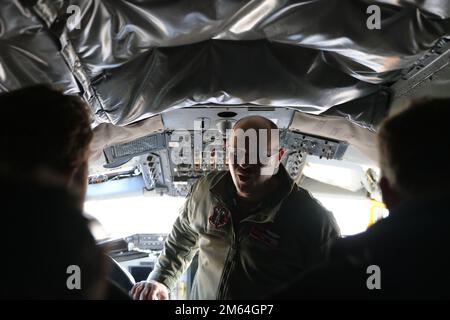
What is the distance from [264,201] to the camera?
2.35 metres

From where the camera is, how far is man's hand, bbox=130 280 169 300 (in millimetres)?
2178

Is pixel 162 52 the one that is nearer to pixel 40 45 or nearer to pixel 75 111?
pixel 40 45

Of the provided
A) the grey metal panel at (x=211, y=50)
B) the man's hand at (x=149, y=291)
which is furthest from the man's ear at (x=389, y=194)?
the man's hand at (x=149, y=291)

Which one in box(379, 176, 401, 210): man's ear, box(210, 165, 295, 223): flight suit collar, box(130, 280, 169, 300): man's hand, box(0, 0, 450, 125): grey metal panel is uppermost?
box(0, 0, 450, 125): grey metal panel

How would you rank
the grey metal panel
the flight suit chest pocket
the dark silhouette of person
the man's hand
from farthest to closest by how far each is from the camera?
the flight suit chest pocket
the man's hand
the grey metal panel
the dark silhouette of person

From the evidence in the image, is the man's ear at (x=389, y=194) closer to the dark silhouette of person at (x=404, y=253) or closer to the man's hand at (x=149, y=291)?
the dark silhouette of person at (x=404, y=253)

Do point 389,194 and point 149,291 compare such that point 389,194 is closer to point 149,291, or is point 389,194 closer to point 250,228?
point 250,228

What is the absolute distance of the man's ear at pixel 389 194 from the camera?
3.73ft

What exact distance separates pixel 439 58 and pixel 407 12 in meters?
0.36

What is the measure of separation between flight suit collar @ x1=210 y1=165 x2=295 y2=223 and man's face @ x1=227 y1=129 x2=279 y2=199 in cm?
7

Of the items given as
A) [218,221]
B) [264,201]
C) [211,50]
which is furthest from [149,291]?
[211,50]

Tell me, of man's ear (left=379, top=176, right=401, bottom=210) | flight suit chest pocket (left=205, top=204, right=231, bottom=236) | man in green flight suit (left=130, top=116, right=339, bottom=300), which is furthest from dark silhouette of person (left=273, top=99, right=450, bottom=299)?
flight suit chest pocket (left=205, top=204, right=231, bottom=236)

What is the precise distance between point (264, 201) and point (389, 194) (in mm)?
1222

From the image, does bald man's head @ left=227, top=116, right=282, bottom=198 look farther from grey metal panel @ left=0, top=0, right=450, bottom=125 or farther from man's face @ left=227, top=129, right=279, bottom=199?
grey metal panel @ left=0, top=0, right=450, bottom=125
